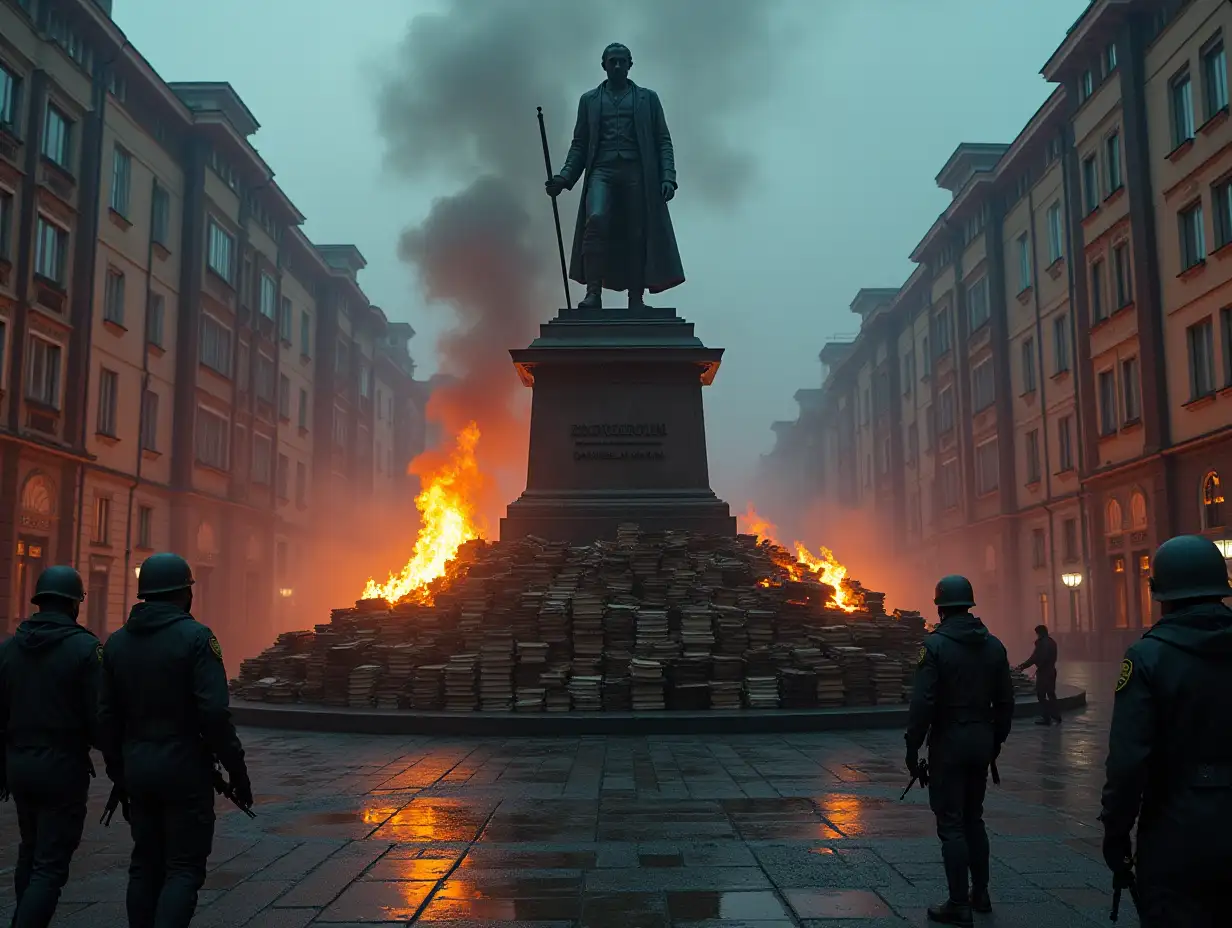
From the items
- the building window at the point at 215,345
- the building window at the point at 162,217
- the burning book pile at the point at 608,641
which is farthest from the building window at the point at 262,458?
the burning book pile at the point at 608,641

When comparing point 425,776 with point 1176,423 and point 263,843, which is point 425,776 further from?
point 1176,423

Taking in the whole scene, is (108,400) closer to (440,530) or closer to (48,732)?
(440,530)

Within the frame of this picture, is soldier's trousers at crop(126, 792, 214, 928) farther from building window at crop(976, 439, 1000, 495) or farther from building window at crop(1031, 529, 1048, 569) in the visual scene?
building window at crop(976, 439, 1000, 495)

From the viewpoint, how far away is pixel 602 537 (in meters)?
15.6

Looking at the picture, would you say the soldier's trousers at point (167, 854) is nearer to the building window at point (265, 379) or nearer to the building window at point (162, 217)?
the building window at point (162, 217)

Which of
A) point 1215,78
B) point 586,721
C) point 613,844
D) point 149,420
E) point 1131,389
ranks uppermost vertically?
point 1215,78

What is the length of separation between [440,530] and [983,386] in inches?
1145

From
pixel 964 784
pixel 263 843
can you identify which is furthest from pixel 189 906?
pixel 964 784

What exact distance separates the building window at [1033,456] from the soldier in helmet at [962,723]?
3538 centimetres

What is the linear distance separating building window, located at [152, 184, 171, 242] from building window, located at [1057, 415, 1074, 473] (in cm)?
2893

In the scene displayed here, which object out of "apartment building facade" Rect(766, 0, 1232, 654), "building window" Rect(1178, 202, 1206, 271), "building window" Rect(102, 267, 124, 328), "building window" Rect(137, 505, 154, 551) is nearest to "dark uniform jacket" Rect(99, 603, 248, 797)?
"apartment building facade" Rect(766, 0, 1232, 654)

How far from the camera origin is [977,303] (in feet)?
147

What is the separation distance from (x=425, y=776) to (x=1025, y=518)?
1379 inches

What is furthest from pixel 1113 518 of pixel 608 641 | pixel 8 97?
pixel 8 97
